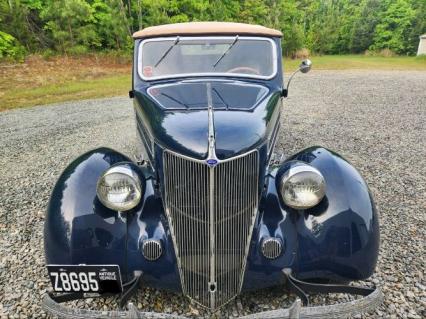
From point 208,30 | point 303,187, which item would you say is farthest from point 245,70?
point 303,187

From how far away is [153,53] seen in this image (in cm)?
355

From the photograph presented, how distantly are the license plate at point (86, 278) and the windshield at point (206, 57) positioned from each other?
203 cm

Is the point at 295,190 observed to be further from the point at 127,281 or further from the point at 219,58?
the point at 219,58

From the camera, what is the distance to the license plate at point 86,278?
200 cm

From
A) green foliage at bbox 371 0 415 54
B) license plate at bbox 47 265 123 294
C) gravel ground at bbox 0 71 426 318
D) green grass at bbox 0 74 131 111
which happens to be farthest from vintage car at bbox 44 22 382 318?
green foliage at bbox 371 0 415 54

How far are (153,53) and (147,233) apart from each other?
2149mm

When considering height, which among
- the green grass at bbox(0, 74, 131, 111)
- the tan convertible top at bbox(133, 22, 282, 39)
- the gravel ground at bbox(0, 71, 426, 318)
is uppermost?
the tan convertible top at bbox(133, 22, 282, 39)

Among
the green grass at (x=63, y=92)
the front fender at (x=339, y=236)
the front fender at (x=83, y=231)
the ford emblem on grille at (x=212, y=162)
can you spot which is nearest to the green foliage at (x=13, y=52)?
the green grass at (x=63, y=92)

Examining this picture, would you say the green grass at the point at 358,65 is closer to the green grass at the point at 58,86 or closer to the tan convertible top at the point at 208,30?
the green grass at the point at 58,86

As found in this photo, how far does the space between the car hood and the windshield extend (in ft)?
1.11

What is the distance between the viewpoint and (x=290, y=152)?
5.82 meters

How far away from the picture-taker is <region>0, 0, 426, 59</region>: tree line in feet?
61.6

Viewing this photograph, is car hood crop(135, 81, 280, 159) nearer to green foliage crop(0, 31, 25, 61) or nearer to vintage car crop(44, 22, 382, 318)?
vintage car crop(44, 22, 382, 318)

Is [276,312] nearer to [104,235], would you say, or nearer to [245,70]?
[104,235]
